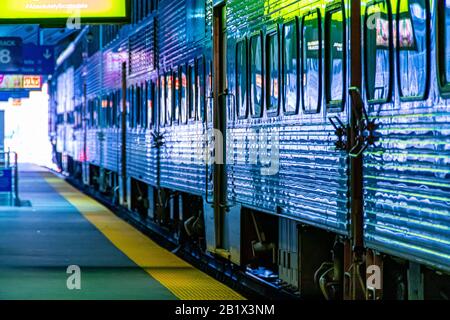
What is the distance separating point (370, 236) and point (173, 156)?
886cm

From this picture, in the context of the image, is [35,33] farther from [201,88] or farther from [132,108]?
[201,88]

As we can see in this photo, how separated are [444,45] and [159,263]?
26.9 ft

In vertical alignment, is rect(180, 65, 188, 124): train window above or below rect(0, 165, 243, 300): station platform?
above

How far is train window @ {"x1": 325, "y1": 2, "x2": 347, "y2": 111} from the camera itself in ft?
28.9

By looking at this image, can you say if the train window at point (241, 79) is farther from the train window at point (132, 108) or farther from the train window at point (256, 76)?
the train window at point (132, 108)

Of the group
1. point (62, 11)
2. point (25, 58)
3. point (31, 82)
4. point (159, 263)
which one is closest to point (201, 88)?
point (159, 263)

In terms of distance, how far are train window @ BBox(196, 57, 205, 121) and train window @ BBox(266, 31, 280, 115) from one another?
3281mm

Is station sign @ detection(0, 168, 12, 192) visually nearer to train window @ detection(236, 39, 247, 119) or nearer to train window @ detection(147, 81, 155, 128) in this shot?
train window @ detection(147, 81, 155, 128)

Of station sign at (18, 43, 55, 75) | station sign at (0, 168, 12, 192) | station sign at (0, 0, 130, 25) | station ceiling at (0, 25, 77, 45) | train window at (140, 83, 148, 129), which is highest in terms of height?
station ceiling at (0, 25, 77, 45)

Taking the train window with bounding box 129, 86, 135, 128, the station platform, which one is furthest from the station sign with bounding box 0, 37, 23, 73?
the train window with bounding box 129, 86, 135, 128

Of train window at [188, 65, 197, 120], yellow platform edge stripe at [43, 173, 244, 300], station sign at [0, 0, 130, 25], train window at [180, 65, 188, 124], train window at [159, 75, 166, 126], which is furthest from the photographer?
station sign at [0, 0, 130, 25]

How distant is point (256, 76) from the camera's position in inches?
463

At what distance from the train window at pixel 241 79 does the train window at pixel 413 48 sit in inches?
178
